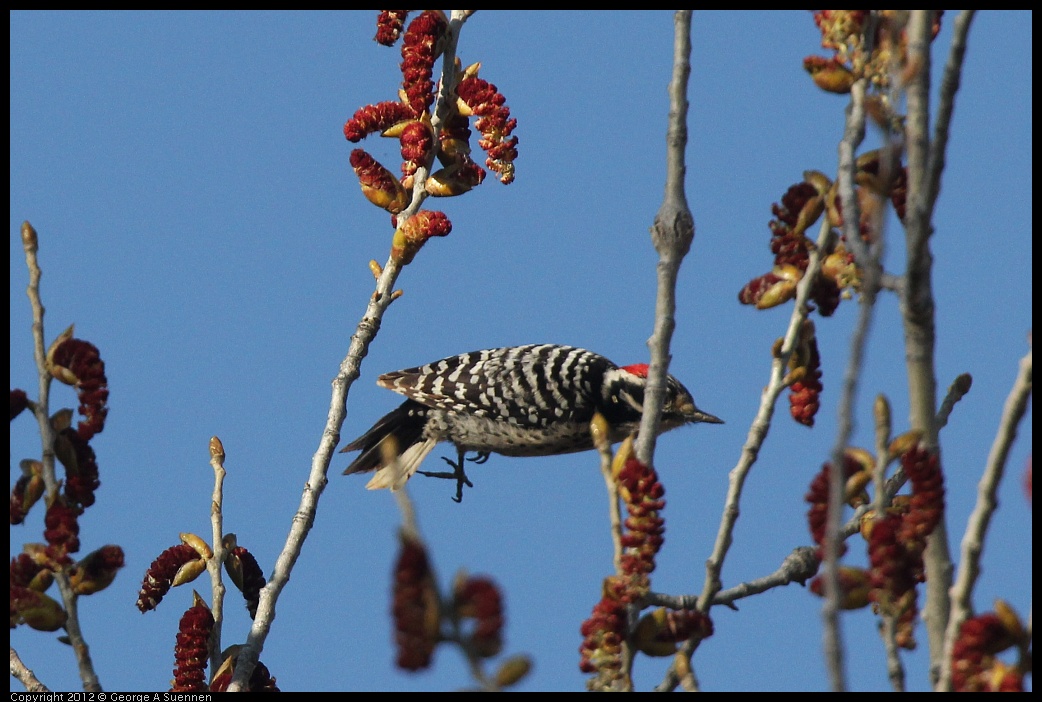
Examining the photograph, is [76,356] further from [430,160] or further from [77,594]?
[430,160]

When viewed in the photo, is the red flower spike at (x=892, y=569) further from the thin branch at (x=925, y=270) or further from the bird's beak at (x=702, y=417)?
the bird's beak at (x=702, y=417)

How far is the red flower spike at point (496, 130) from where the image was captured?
5.31 meters

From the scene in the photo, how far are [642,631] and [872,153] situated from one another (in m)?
1.53

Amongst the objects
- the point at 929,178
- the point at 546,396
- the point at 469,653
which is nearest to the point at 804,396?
the point at 929,178

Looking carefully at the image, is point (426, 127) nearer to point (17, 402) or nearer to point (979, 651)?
point (17, 402)

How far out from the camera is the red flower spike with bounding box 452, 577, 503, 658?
6.93 feet

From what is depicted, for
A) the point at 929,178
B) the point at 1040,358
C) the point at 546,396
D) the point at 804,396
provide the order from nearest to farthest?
the point at 1040,358, the point at 929,178, the point at 804,396, the point at 546,396

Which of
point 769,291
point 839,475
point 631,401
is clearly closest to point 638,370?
point 631,401

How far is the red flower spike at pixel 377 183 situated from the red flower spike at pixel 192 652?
6.93ft

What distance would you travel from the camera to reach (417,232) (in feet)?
17.2

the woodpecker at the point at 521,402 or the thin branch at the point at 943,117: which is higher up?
the woodpecker at the point at 521,402

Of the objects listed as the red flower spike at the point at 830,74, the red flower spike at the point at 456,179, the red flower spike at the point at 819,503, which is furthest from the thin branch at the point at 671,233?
the red flower spike at the point at 456,179

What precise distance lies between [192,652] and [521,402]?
4.06 metres

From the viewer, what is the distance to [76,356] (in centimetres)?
335
